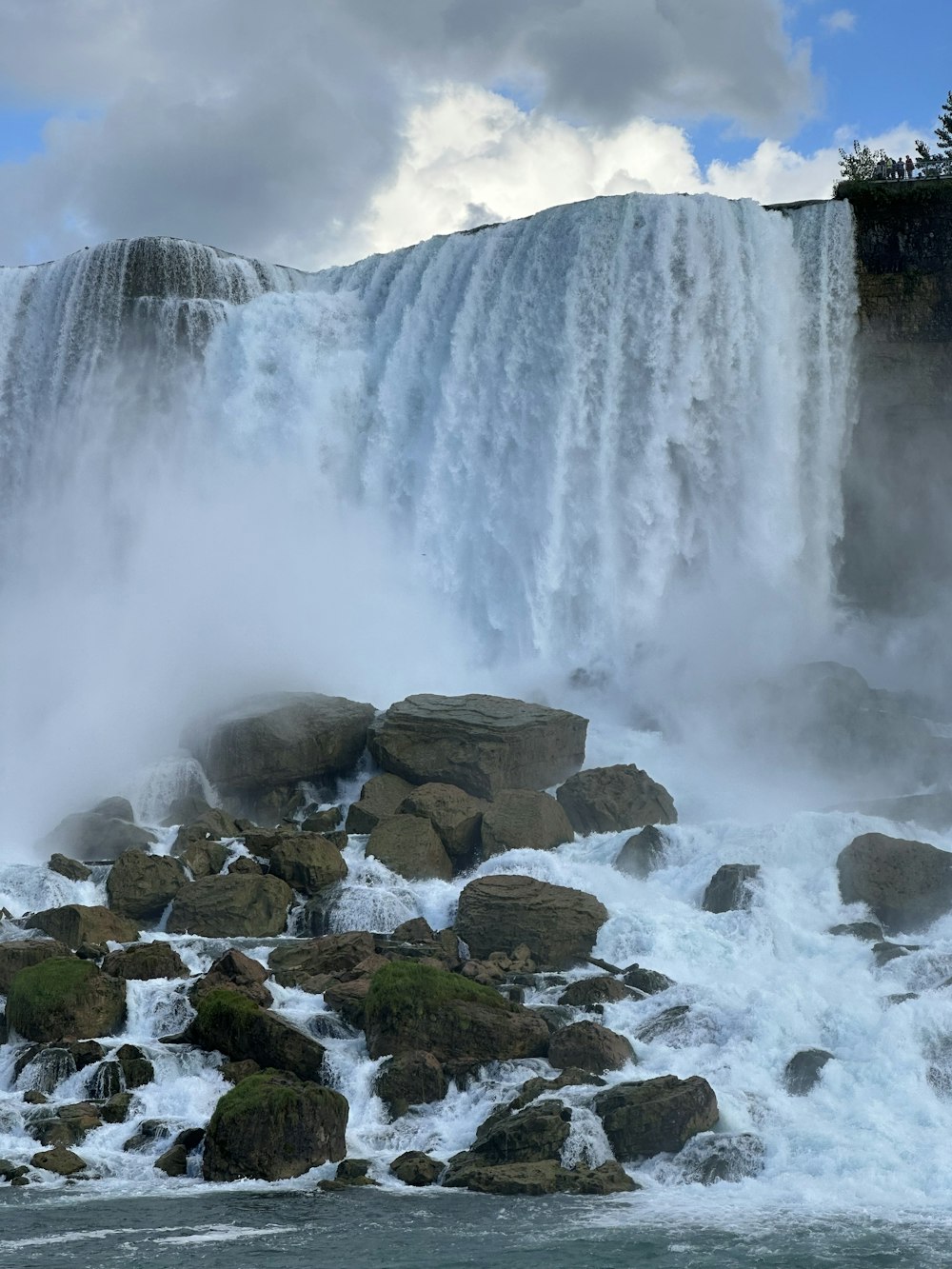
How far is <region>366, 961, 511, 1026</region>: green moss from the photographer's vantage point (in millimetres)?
19797

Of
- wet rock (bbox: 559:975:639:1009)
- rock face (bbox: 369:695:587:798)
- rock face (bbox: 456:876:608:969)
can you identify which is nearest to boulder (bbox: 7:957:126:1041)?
rock face (bbox: 456:876:608:969)

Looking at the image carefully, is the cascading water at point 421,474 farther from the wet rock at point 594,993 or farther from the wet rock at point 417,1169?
the wet rock at point 417,1169

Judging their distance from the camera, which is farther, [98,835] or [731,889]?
[98,835]

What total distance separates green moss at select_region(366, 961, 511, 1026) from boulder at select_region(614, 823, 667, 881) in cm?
761

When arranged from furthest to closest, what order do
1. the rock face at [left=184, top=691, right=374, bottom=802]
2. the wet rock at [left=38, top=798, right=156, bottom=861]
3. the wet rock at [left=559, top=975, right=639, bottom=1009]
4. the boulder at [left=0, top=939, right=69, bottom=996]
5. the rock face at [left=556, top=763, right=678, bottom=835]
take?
the rock face at [left=184, top=691, right=374, bottom=802] → the wet rock at [left=38, top=798, right=156, bottom=861] → the rock face at [left=556, top=763, right=678, bottom=835] → the boulder at [left=0, top=939, right=69, bottom=996] → the wet rock at [left=559, top=975, right=639, bottom=1009]

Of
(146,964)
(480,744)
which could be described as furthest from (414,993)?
(480,744)

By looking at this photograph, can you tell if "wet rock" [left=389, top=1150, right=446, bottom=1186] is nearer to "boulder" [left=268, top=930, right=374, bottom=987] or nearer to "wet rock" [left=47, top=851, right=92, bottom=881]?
"boulder" [left=268, top=930, right=374, bottom=987]

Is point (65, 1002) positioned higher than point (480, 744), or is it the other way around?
point (480, 744)

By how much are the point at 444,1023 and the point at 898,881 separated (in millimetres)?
9268

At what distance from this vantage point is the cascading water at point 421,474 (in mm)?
37938

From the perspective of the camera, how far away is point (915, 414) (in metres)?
40.6

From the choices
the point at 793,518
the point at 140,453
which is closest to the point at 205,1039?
the point at 793,518

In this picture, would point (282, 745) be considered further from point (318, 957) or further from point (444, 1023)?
point (444, 1023)

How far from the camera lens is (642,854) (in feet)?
91.9
